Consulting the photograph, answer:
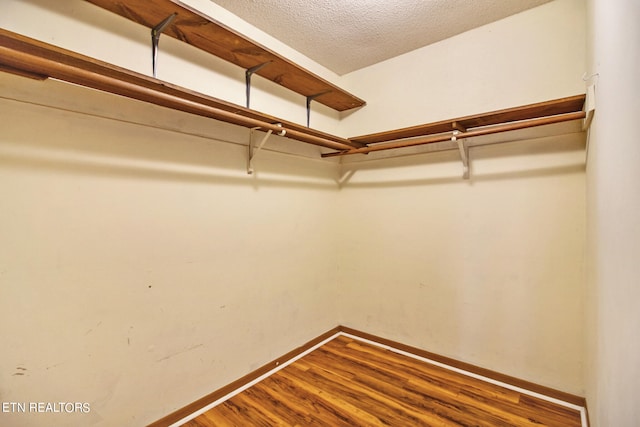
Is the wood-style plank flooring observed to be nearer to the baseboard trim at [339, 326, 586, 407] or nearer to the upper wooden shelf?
the baseboard trim at [339, 326, 586, 407]

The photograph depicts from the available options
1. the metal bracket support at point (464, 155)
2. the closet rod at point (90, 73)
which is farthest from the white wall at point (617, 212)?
the closet rod at point (90, 73)

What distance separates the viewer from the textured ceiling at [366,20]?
1.82 meters

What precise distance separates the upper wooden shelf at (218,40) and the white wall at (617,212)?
1533 millimetres

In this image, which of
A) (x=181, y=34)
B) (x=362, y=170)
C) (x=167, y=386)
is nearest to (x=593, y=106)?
(x=362, y=170)

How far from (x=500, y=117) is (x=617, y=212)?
46.1 inches

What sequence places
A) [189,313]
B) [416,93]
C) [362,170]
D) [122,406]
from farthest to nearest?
[362,170] < [416,93] < [189,313] < [122,406]

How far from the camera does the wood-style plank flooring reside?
166 centimetres

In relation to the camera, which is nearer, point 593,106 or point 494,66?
point 593,106

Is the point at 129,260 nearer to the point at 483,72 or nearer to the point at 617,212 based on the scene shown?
the point at 617,212

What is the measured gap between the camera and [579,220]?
5.68ft

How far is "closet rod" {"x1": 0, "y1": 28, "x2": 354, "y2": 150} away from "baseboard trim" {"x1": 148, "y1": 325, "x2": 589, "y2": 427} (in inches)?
66.1

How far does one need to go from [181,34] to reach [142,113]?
1.62ft

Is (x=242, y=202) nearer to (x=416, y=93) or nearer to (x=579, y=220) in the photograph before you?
(x=416, y=93)

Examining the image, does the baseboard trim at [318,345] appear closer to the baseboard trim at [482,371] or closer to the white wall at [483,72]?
the baseboard trim at [482,371]
